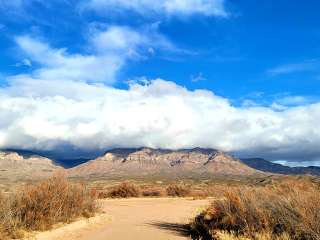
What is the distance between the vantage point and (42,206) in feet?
62.6

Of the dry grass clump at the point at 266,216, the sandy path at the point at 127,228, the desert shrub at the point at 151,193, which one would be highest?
the desert shrub at the point at 151,193

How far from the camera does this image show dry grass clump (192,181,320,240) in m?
13.2

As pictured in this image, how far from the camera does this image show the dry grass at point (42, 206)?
16516mm

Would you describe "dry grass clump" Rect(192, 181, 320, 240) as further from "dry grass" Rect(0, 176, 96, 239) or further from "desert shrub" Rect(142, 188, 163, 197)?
"desert shrub" Rect(142, 188, 163, 197)

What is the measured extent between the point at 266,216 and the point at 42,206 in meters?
8.63

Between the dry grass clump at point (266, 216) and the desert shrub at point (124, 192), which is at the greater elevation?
the desert shrub at point (124, 192)

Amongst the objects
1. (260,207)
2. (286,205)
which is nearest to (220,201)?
(260,207)

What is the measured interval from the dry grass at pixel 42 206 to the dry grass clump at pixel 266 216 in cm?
567

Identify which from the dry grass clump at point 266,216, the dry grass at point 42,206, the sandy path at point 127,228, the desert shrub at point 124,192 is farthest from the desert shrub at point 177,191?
the dry grass clump at point 266,216

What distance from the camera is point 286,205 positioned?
14328 millimetres

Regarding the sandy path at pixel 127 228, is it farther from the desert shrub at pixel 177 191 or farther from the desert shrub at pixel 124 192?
the desert shrub at pixel 177 191

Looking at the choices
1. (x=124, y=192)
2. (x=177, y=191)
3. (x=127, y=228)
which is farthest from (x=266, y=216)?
(x=177, y=191)

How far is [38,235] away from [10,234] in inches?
48.9

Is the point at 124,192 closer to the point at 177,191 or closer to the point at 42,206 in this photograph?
the point at 177,191
